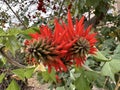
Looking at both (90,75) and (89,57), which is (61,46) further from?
(89,57)

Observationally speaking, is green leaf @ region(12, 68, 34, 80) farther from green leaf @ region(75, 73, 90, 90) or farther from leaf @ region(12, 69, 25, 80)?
→ green leaf @ region(75, 73, 90, 90)

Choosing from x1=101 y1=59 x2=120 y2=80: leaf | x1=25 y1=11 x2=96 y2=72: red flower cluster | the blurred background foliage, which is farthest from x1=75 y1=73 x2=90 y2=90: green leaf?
x1=25 y1=11 x2=96 y2=72: red flower cluster

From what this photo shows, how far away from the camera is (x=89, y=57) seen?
1.10m

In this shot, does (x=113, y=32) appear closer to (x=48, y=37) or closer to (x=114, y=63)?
(x=114, y=63)

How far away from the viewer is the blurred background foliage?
2.59 feet

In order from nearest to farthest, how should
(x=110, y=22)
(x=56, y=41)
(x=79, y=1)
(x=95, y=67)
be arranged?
1. (x=56, y=41)
2. (x=95, y=67)
3. (x=79, y=1)
4. (x=110, y=22)

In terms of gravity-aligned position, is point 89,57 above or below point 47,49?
below

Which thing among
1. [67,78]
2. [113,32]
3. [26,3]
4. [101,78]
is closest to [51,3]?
[26,3]

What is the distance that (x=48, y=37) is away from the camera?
21.9 inches

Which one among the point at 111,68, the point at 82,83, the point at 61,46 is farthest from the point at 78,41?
the point at 82,83

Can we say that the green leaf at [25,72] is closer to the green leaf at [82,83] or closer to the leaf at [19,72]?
the leaf at [19,72]

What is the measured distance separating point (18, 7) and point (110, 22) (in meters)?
1.32

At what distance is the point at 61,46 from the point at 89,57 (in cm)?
58

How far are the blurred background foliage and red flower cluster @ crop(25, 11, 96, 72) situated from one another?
149 millimetres
